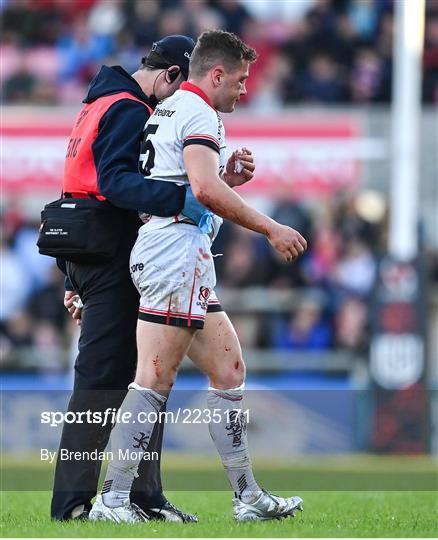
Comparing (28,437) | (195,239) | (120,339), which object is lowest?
(28,437)

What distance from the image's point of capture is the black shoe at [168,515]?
6441 millimetres

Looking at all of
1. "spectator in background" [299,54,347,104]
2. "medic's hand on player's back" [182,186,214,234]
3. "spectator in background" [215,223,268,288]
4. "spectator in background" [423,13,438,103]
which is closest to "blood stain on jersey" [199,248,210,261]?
"medic's hand on player's back" [182,186,214,234]

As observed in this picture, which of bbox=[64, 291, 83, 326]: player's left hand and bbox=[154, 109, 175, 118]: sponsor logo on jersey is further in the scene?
bbox=[64, 291, 83, 326]: player's left hand

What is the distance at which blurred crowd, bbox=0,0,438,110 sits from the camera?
680 inches

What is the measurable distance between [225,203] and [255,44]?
40.3 ft

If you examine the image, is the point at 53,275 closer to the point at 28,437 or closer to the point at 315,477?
the point at 28,437

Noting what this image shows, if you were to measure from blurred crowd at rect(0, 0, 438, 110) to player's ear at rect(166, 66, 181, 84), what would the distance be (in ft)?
34.0

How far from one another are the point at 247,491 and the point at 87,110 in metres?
1.94

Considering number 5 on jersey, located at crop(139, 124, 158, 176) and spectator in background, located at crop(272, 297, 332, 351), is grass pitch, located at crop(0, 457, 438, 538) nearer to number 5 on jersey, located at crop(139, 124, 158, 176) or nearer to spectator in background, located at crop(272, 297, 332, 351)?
number 5 on jersey, located at crop(139, 124, 158, 176)

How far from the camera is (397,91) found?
1599cm

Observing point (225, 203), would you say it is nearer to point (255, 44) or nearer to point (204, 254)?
point (204, 254)

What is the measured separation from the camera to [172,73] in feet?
21.4

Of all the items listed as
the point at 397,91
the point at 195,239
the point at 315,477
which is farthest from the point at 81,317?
the point at 397,91

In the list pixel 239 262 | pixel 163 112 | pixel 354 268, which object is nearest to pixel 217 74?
pixel 163 112
